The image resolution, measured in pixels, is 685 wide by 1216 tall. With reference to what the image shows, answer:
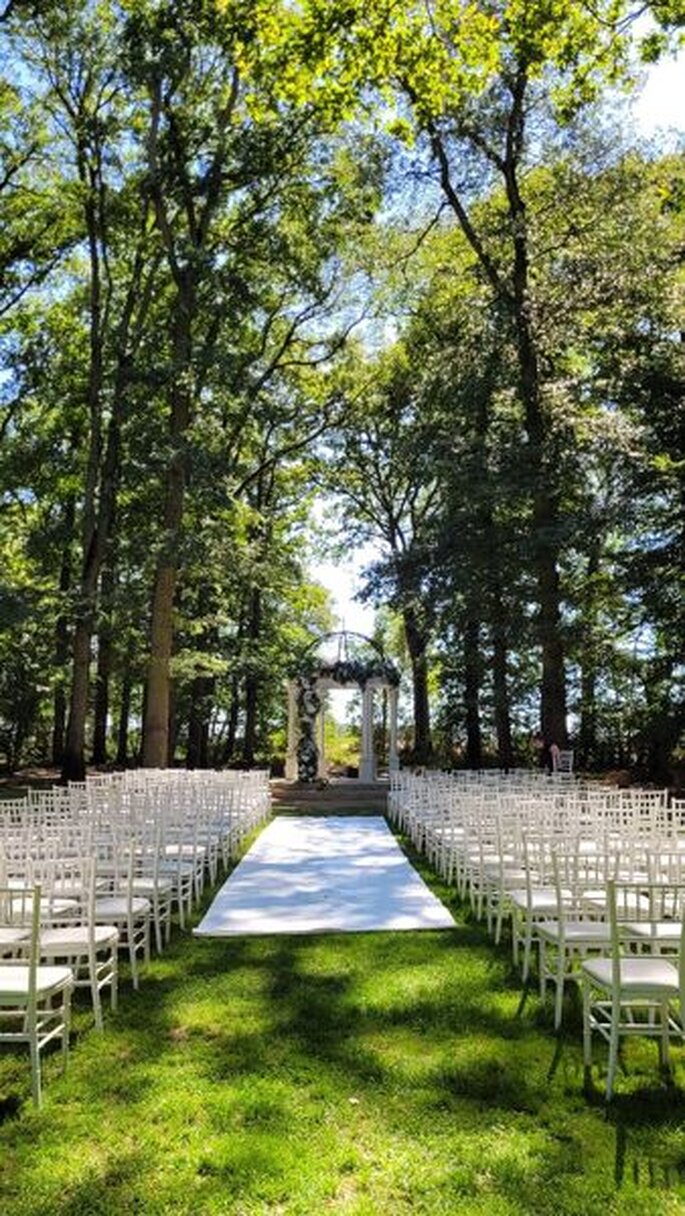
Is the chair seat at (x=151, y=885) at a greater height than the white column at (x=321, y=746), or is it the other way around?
the white column at (x=321, y=746)

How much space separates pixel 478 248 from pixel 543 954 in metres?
20.6

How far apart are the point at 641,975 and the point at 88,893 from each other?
2790 mm

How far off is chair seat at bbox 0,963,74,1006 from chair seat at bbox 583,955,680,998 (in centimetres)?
248

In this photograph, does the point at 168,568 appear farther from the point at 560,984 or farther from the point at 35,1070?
the point at 35,1070

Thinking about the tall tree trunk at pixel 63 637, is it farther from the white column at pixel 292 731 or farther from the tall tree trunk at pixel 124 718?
the white column at pixel 292 731

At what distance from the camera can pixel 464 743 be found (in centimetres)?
3219

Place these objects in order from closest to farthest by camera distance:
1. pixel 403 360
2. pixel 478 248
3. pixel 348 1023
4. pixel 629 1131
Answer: pixel 629 1131 → pixel 348 1023 → pixel 478 248 → pixel 403 360

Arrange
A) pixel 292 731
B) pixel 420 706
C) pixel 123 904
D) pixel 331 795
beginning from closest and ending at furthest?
1. pixel 123 904
2. pixel 331 795
3. pixel 292 731
4. pixel 420 706

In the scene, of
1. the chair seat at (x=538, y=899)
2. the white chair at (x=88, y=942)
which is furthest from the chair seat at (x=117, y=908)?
the chair seat at (x=538, y=899)

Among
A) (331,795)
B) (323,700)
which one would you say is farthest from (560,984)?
(323,700)

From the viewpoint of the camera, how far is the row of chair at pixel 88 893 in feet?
14.9

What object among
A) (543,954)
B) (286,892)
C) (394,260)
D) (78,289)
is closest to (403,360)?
(394,260)

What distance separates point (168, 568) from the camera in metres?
20.7

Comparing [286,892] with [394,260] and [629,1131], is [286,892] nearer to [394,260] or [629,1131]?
[629,1131]
